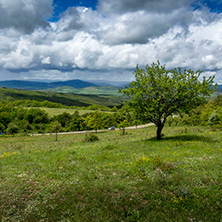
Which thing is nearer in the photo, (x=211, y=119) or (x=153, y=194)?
(x=153, y=194)

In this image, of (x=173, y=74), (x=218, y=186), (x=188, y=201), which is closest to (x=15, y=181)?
(x=188, y=201)

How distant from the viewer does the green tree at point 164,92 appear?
22070 mm

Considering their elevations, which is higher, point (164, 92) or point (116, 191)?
point (164, 92)

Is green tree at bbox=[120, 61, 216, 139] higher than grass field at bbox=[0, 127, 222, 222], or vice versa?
green tree at bbox=[120, 61, 216, 139]

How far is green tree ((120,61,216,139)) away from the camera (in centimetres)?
2207

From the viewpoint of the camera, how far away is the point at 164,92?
901 inches

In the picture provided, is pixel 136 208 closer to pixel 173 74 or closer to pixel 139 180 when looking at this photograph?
pixel 139 180

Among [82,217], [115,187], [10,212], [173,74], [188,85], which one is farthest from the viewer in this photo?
[173,74]

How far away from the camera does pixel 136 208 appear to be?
8203 mm

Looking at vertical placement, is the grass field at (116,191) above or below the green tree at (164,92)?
below

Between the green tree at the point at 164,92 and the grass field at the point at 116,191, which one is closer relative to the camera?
the grass field at the point at 116,191

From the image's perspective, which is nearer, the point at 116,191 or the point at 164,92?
the point at 116,191

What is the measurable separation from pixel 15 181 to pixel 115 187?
22.7 feet

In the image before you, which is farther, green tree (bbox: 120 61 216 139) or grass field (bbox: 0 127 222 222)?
green tree (bbox: 120 61 216 139)
